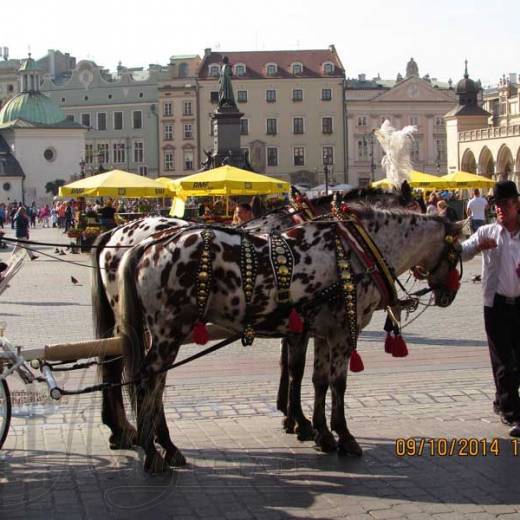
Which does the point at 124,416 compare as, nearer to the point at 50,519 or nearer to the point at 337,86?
the point at 50,519

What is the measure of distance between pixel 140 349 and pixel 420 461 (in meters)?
1.98

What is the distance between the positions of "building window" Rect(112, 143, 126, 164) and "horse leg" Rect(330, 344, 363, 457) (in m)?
103

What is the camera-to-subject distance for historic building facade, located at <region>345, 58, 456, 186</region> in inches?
4082

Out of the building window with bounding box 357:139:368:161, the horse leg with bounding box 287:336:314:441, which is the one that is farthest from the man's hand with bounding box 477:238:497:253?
the building window with bounding box 357:139:368:161

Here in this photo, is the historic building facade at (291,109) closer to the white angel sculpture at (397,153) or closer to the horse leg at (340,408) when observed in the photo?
the white angel sculpture at (397,153)

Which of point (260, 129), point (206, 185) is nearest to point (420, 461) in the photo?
point (206, 185)

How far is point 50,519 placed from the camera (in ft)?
19.2

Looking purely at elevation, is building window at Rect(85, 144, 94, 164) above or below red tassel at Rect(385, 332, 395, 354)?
above

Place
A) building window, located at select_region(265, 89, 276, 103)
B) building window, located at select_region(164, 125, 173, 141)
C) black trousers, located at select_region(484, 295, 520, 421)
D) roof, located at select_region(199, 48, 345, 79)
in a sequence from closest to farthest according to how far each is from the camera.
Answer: black trousers, located at select_region(484, 295, 520, 421)
roof, located at select_region(199, 48, 345, 79)
building window, located at select_region(265, 89, 276, 103)
building window, located at select_region(164, 125, 173, 141)

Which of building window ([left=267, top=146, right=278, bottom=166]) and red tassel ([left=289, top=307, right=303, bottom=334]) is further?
building window ([left=267, top=146, right=278, bottom=166])

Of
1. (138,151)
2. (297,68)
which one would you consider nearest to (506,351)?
(297,68)

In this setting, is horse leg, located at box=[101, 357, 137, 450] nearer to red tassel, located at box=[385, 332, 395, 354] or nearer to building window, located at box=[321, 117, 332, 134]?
red tassel, located at box=[385, 332, 395, 354]

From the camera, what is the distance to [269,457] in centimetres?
725
